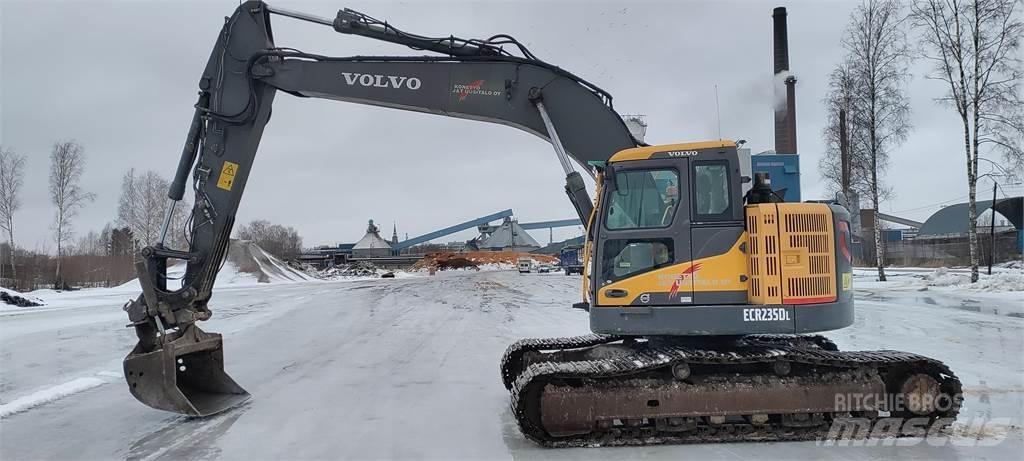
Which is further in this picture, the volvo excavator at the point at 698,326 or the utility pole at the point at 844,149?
the utility pole at the point at 844,149

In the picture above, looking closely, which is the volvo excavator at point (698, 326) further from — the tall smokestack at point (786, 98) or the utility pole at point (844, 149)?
the utility pole at point (844, 149)

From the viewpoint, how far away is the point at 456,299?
2255cm

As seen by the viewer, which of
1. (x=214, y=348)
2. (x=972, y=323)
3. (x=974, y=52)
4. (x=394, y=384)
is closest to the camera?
(x=214, y=348)

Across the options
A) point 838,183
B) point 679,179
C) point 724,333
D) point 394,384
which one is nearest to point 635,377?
point 724,333

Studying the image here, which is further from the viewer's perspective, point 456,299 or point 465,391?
point 456,299

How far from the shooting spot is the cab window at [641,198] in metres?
5.94

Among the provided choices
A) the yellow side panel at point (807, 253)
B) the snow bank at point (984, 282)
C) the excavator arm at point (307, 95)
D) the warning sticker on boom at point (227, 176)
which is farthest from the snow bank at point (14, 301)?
the snow bank at point (984, 282)

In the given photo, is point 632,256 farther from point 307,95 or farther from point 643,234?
point 307,95

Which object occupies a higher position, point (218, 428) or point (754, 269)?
point (754, 269)

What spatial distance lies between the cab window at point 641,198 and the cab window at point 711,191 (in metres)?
0.19

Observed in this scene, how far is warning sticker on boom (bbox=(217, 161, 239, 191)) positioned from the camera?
735cm

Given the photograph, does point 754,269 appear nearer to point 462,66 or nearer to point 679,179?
point 679,179

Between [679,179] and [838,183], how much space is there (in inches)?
1095

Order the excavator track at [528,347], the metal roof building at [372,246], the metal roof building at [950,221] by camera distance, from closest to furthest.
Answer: the excavator track at [528,347] < the metal roof building at [950,221] < the metal roof building at [372,246]
